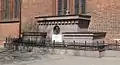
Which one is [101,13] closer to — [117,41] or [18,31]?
[117,41]

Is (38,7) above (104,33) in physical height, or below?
above

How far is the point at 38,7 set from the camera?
18.6 m

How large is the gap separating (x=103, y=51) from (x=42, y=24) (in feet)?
17.1

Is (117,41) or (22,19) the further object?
(22,19)

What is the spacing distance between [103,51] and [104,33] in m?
1.63

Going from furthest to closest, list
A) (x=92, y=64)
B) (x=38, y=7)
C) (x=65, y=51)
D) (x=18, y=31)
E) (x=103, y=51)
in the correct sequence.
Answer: (x=18, y=31)
(x=38, y=7)
(x=65, y=51)
(x=103, y=51)
(x=92, y=64)

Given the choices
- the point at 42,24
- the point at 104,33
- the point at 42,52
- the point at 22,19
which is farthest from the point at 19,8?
the point at 104,33

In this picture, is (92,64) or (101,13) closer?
(92,64)

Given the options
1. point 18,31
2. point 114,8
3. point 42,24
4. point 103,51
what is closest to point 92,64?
point 103,51

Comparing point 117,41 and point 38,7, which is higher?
point 38,7

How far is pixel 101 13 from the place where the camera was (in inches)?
595

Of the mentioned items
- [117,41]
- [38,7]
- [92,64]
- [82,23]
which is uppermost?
[38,7]

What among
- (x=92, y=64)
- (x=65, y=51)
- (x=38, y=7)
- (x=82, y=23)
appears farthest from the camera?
(x=38, y=7)

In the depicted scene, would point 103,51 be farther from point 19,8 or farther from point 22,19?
point 19,8
